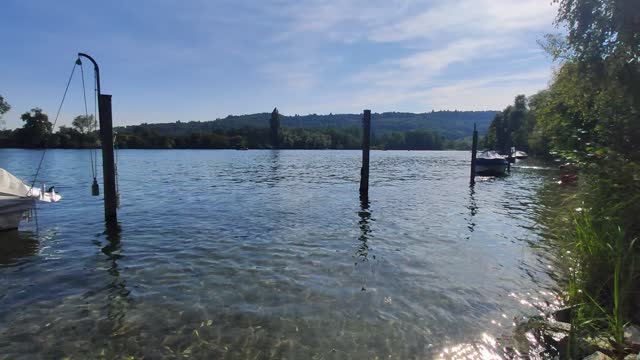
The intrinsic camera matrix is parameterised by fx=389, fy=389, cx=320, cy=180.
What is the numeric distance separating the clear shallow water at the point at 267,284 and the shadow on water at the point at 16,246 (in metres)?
0.08

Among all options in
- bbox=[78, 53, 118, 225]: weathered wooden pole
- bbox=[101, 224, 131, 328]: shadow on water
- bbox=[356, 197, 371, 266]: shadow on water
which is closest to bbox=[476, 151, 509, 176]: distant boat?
bbox=[356, 197, 371, 266]: shadow on water

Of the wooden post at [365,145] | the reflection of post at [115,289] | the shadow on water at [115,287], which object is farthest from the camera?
the wooden post at [365,145]

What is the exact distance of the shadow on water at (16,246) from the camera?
477 inches

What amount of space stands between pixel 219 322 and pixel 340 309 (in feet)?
8.40

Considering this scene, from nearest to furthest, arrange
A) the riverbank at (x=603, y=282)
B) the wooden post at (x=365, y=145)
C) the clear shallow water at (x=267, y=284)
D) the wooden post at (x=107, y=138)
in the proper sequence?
the riverbank at (x=603, y=282), the clear shallow water at (x=267, y=284), the wooden post at (x=107, y=138), the wooden post at (x=365, y=145)

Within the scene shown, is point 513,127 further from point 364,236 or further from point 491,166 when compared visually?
point 364,236

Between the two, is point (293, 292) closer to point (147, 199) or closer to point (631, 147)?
point (631, 147)

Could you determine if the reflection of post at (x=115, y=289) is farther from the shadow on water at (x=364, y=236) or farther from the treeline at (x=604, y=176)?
the treeline at (x=604, y=176)

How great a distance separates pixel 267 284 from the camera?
991 cm

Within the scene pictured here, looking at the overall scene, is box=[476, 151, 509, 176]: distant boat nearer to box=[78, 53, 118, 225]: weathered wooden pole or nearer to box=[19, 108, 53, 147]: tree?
box=[78, 53, 118, 225]: weathered wooden pole

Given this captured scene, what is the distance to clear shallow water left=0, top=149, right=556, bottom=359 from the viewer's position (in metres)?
7.14

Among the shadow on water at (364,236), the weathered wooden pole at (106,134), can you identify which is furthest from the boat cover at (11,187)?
the shadow on water at (364,236)

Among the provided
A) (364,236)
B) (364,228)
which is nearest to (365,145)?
(364,228)

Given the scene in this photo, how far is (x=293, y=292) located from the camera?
941 cm
